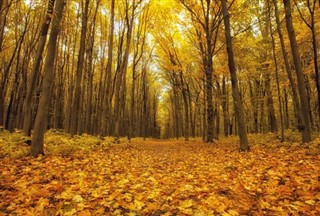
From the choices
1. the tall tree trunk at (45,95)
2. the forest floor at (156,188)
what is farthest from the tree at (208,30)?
the tall tree trunk at (45,95)

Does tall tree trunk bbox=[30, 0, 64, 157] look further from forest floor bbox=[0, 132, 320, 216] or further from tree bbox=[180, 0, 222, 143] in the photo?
tree bbox=[180, 0, 222, 143]

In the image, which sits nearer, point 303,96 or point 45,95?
point 45,95

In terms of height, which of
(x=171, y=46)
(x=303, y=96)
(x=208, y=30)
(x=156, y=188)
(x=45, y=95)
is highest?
(x=171, y=46)

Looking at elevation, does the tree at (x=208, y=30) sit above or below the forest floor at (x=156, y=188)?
above

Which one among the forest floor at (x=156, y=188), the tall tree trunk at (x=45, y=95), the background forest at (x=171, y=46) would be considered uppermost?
the background forest at (x=171, y=46)

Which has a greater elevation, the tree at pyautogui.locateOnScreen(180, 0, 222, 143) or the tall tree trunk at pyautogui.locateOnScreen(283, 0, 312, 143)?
the tree at pyautogui.locateOnScreen(180, 0, 222, 143)

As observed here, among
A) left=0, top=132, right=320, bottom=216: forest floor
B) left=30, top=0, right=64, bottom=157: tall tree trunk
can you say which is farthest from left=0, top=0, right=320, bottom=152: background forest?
left=0, top=132, right=320, bottom=216: forest floor

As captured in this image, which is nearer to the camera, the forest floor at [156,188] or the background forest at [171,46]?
the forest floor at [156,188]

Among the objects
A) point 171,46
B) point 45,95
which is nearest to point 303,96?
point 45,95

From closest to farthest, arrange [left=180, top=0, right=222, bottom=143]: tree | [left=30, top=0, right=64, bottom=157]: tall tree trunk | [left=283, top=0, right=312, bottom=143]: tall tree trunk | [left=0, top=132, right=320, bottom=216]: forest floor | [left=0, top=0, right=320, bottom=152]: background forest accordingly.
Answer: [left=0, top=132, right=320, bottom=216]: forest floor
[left=30, top=0, right=64, bottom=157]: tall tree trunk
[left=283, top=0, right=312, bottom=143]: tall tree trunk
[left=0, top=0, right=320, bottom=152]: background forest
[left=180, top=0, right=222, bottom=143]: tree

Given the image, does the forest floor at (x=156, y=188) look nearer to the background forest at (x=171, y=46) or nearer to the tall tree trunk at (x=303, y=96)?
the background forest at (x=171, y=46)

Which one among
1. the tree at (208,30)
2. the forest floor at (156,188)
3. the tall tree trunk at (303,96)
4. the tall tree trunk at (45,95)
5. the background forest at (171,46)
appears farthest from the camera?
the tree at (208,30)

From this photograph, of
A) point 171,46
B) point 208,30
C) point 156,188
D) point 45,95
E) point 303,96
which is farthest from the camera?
point 171,46

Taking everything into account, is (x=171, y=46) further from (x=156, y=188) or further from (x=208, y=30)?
(x=156, y=188)
